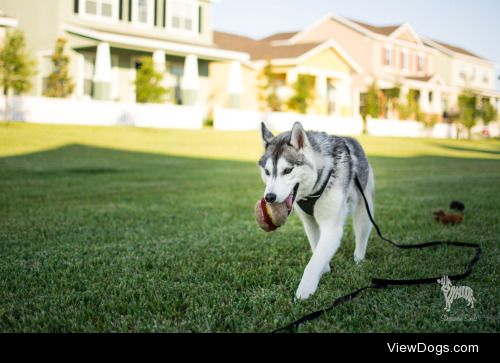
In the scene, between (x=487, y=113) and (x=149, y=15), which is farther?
(x=487, y=113)

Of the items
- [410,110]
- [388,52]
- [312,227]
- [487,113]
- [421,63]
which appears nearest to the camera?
[312,227]

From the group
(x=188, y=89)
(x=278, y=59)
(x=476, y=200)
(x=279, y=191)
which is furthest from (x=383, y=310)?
(x=278, y=59)

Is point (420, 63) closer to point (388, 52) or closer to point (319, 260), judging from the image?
point (388, 52)

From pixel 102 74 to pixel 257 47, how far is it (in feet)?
63.6

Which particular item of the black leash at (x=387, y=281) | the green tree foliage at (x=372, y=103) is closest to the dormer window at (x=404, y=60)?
the green tree foliage at (x=372, y=103)

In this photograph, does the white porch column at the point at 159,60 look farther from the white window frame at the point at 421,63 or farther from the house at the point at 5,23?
the white window frame at the point at 421,63

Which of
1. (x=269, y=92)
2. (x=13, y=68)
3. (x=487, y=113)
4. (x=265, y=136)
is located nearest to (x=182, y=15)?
(x=269, y=92)

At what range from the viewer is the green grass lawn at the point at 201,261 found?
12.1ft

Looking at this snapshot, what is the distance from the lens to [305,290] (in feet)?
13.6

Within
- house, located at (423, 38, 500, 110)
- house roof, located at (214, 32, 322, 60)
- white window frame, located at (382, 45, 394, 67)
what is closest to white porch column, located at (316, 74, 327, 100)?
house roof, located at (214, 32, 322, 60)

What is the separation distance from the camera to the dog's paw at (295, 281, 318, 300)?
13.5ft

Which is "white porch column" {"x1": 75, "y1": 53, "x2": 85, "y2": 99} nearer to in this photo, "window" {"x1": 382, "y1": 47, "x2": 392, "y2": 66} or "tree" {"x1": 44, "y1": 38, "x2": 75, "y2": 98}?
"tree" {"x1": 44, "y1": 38, "x2": 75, "y2": 98}
